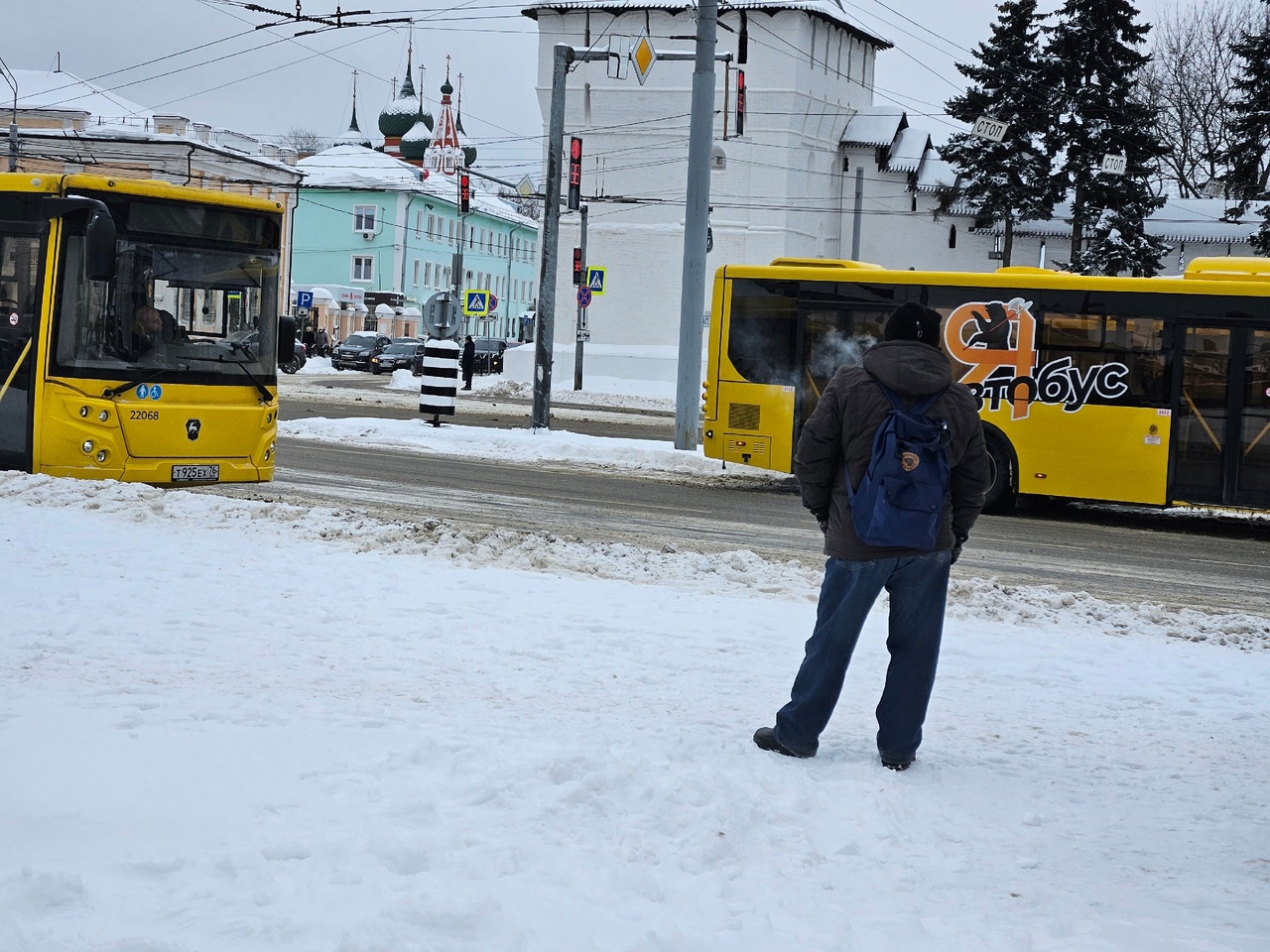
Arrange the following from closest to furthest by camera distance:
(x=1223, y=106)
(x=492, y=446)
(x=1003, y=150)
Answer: (x=492, y=446)
(x=1003, y=150)
(x=1223, y=106)

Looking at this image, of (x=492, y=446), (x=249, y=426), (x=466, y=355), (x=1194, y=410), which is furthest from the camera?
(x=466, y=355)

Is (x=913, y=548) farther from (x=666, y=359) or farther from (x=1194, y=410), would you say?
(x=666, y=359)

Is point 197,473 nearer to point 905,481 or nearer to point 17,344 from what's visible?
point 17,344

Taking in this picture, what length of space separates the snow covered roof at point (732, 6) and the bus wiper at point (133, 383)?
39.6m

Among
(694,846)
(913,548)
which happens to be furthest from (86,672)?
(913,548)

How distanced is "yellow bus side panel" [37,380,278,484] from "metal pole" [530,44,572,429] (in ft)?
31.6

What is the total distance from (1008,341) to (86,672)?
12068mm

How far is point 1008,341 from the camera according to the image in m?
15.7

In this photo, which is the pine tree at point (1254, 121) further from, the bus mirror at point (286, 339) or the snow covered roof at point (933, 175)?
the bus mirror at point (286, 339)

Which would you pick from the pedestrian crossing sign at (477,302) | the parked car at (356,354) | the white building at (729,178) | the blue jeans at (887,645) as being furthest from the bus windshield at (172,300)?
the parked car at (356,354)

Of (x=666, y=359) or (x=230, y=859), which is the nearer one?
(x=230, y=859)

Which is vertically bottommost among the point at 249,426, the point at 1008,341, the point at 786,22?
the point at 249,426

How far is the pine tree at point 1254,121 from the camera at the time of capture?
124 feet

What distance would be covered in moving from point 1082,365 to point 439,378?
11.9 meters
